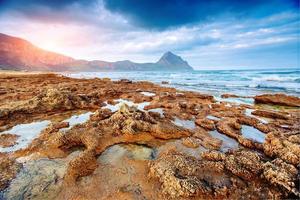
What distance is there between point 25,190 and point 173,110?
685cm

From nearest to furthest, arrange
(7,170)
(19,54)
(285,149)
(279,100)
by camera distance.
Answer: (7,170)
(285,149)
(279,100)
(19,54)

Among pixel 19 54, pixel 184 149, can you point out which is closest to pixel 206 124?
pixel 184 149

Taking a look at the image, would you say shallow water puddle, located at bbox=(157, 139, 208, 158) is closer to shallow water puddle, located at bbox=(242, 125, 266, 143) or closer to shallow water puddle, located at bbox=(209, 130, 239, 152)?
shallow water puddle, located at bbox=(209, 130, 239, 152)

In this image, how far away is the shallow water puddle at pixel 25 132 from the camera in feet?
16.4

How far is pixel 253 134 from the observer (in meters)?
6.39

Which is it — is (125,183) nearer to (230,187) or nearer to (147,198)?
(147,198)

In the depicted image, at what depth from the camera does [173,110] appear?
358 inches

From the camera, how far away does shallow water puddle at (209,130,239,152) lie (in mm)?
5231

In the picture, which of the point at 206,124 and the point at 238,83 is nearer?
the point at 206,124

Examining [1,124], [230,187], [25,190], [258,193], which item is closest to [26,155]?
[25,190]

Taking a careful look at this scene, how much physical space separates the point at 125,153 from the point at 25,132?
3786 mm

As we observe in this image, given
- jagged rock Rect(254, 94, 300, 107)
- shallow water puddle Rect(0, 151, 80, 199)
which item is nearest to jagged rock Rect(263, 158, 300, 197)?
shallow water puddle Rect(0, 151, 80, 199)

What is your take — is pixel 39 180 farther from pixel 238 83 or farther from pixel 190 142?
pixel 238 83

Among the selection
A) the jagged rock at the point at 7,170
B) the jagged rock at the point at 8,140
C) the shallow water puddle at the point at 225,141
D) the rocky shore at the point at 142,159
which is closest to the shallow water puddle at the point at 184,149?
the rocky shore at the point at 142,159
